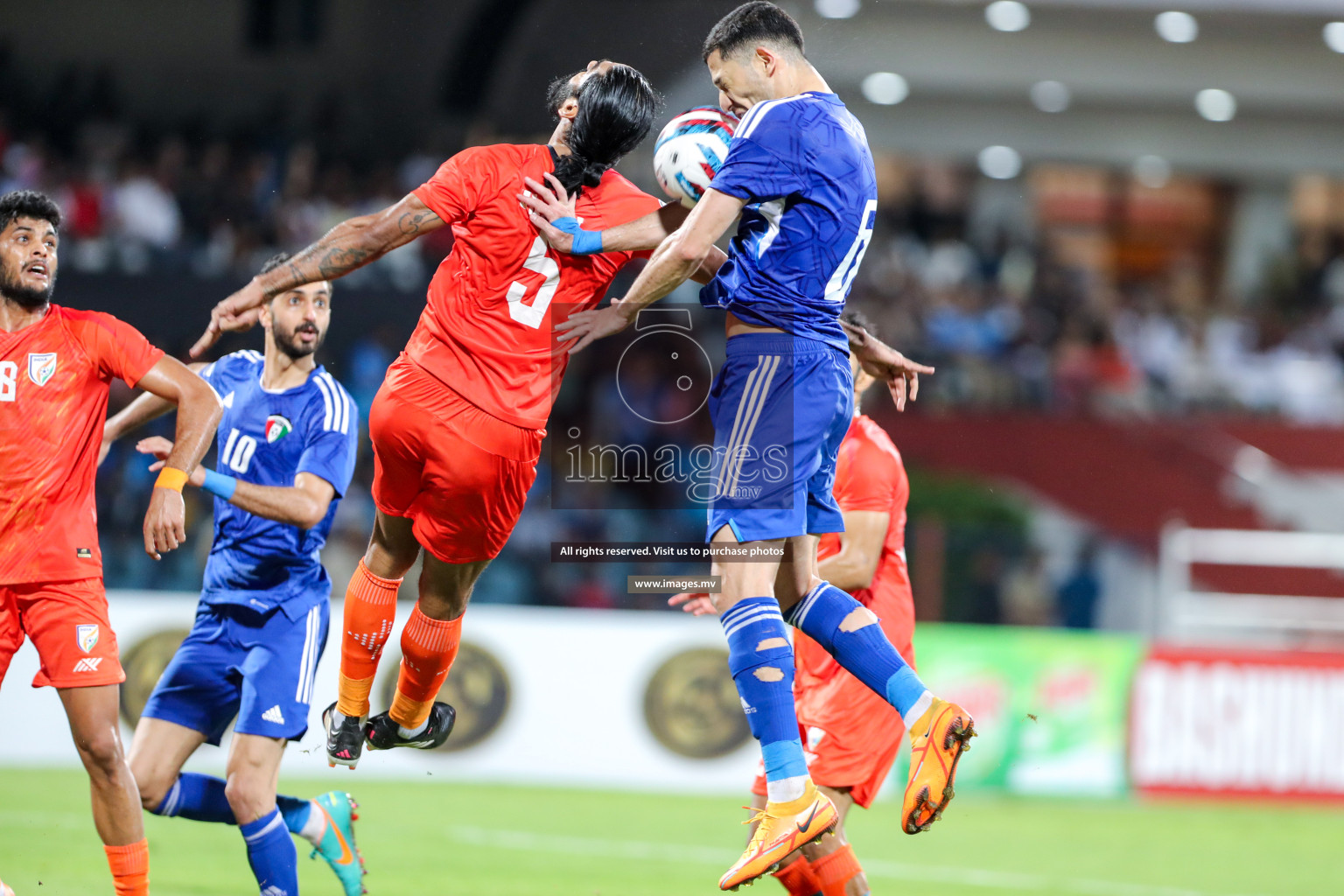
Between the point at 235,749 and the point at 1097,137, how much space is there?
20896mm

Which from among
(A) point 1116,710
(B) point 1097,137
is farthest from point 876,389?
(B) point 1097,137

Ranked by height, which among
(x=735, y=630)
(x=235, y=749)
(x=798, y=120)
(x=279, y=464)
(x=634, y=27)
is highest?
(x=634, y=27)

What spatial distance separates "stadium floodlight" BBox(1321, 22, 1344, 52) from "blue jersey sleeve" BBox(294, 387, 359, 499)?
18.5m

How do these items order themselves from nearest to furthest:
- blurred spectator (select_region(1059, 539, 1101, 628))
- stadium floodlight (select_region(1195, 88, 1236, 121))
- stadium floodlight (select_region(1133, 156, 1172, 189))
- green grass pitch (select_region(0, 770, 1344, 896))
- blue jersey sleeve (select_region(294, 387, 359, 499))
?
blue jersey sleeve (select_region(294, 387, 359, 499)) < green grass pitch (select_region(0, 770, 1344, 896)) < blurred spectator (select_region(1059, 539, 1101, 628)) < stadium floodlight (select_region(1195, 88, 1236, 121)) < stadium floodlight (select_region(1133, 156, 1172, 189))

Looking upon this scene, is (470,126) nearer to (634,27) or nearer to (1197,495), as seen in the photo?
(634,27)

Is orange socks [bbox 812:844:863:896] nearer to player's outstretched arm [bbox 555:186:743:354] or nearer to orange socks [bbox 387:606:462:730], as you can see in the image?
orange socks [bbox 387:606:462:730]

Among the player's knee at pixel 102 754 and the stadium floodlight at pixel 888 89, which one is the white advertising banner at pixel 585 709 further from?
the stadium floodlight at pixel 888 89

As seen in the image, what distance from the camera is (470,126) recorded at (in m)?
8.76

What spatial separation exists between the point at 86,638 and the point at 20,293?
1450 millimetres

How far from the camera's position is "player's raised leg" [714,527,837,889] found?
203 inches

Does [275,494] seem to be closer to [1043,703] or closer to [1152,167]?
[1043,703]

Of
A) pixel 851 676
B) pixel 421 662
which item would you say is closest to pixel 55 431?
pixel 421 662

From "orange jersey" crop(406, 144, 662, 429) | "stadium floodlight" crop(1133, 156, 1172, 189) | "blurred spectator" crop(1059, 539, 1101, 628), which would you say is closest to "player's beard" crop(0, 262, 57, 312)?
"orange jersey" crop(406, 144, 662, 429)

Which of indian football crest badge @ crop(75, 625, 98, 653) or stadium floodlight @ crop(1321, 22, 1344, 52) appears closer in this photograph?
indian football crest badge @ crop(75, 625, 98, 653)
